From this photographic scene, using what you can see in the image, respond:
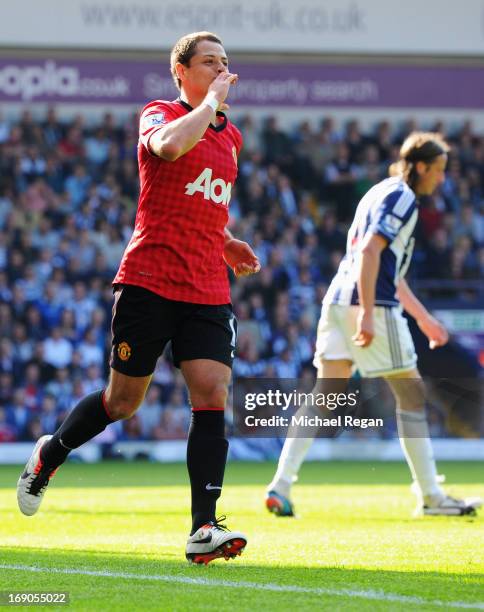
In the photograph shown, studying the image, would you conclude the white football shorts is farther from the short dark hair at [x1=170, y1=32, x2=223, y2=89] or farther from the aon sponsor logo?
the short dark hair at [x1=170, y1=32, x2=223, y2=89]

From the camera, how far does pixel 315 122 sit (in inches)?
901

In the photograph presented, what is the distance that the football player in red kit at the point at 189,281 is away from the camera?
5645 millimetres

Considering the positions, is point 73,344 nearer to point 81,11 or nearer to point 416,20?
point 81,11

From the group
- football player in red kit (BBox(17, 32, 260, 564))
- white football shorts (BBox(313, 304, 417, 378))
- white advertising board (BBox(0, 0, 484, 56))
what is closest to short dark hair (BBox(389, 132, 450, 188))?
white football shorts (BBox(313, 304, 417, 378))

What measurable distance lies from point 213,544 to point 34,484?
129 cm

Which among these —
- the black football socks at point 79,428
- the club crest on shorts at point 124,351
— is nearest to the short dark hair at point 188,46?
the club crest on shorts at point 124,351

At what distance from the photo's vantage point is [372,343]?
8.10 m

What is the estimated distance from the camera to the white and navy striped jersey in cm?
794

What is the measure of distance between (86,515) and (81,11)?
13181 mm

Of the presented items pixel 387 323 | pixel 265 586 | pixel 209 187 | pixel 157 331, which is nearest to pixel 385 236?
pixel 387 323

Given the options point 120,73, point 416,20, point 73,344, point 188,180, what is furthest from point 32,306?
point 188,180

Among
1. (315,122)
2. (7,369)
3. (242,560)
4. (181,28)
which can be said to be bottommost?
(7,369)

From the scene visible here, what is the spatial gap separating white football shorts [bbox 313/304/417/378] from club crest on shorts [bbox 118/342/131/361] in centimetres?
262

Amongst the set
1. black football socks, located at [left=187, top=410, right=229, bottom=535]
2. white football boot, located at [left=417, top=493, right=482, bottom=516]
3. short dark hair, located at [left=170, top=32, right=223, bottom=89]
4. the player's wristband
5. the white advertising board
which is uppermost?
the white advertising board
